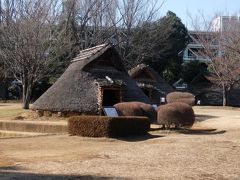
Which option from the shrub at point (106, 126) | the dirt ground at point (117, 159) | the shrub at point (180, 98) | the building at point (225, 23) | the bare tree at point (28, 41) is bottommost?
the dirt ground at point (117, 159)

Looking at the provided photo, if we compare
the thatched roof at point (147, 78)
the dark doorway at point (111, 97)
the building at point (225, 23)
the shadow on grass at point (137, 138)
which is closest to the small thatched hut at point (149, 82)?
the thatched roof at point (147, 78)

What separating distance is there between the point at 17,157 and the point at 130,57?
35231 millimetres

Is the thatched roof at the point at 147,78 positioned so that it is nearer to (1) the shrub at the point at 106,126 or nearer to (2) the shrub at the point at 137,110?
(2) the shrub at the point at 137,110

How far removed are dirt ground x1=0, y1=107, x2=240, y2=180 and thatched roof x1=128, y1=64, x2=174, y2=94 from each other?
21846mm

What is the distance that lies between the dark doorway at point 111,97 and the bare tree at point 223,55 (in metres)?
17.6

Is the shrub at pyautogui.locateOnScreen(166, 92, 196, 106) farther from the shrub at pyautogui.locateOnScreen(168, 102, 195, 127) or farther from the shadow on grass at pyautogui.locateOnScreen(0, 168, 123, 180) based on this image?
the shadow on grass at pyautogui.locateOnScreen(0, 168, 123, 180)

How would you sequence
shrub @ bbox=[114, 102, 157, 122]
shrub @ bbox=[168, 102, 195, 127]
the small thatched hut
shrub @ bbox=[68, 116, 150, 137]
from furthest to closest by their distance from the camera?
the small thatched hut → shrub @ bbox=[114, 102, 157, 122] → shrub @ bbox=[168, 102, 195, 127] → shrub @ bbox=[68, 116, 150, 137]

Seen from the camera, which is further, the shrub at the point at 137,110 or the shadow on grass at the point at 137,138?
the shrub at the point at 137,110

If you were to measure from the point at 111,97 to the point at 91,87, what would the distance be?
2.74 m

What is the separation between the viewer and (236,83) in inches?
1880

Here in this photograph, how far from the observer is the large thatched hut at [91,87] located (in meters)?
24.6

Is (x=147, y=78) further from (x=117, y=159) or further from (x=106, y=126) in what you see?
(x=117, y=159)

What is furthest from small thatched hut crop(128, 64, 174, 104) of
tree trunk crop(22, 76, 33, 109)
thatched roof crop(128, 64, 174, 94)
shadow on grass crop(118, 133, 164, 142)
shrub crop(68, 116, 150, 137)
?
shadow on grass crop(118, 133, 164, 142)

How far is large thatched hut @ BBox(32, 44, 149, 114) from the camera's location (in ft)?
80.8
